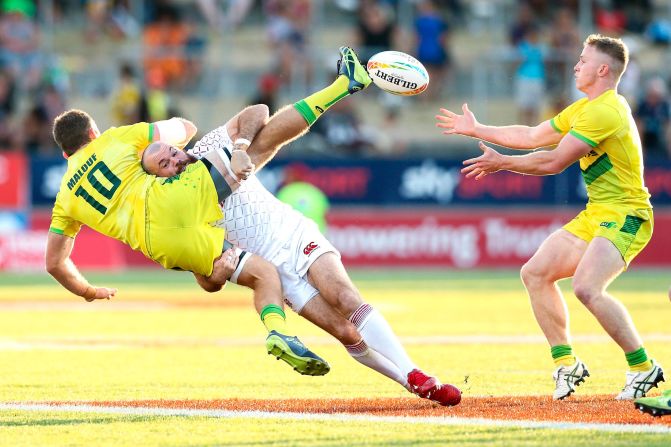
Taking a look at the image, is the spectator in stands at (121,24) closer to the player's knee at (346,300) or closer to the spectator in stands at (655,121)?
the spectator in stands at (655,121)

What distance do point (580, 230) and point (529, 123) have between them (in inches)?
574

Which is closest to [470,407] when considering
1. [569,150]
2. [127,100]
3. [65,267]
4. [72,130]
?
[569,150]

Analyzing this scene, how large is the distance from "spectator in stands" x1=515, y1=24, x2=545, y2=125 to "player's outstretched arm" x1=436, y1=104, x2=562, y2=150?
14.3 meters

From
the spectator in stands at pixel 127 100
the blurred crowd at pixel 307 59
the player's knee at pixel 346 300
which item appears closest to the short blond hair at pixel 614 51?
the player's knee at pixel 346 300

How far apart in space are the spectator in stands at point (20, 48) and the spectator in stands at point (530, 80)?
28.7ft

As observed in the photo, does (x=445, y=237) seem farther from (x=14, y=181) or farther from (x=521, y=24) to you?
(x=14, y=181)

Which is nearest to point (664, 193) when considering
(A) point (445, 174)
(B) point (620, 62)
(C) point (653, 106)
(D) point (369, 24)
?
(C) point (653, 106)

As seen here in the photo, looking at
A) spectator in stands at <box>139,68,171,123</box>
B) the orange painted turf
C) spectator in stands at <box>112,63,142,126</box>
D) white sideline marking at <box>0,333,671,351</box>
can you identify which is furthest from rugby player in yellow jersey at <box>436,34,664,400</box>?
spectator in stands at <box>112,63,142,126</box>

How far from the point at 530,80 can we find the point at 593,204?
14.6m

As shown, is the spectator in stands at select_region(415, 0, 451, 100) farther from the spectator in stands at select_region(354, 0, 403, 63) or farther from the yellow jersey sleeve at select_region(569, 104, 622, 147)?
the yellow jersey sleeve at select_region(569, 104, 622, 147)

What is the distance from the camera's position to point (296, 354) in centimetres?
743

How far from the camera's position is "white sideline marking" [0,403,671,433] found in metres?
6.95

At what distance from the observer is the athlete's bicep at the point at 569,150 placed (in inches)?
316

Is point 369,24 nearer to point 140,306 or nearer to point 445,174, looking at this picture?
point 445,174
